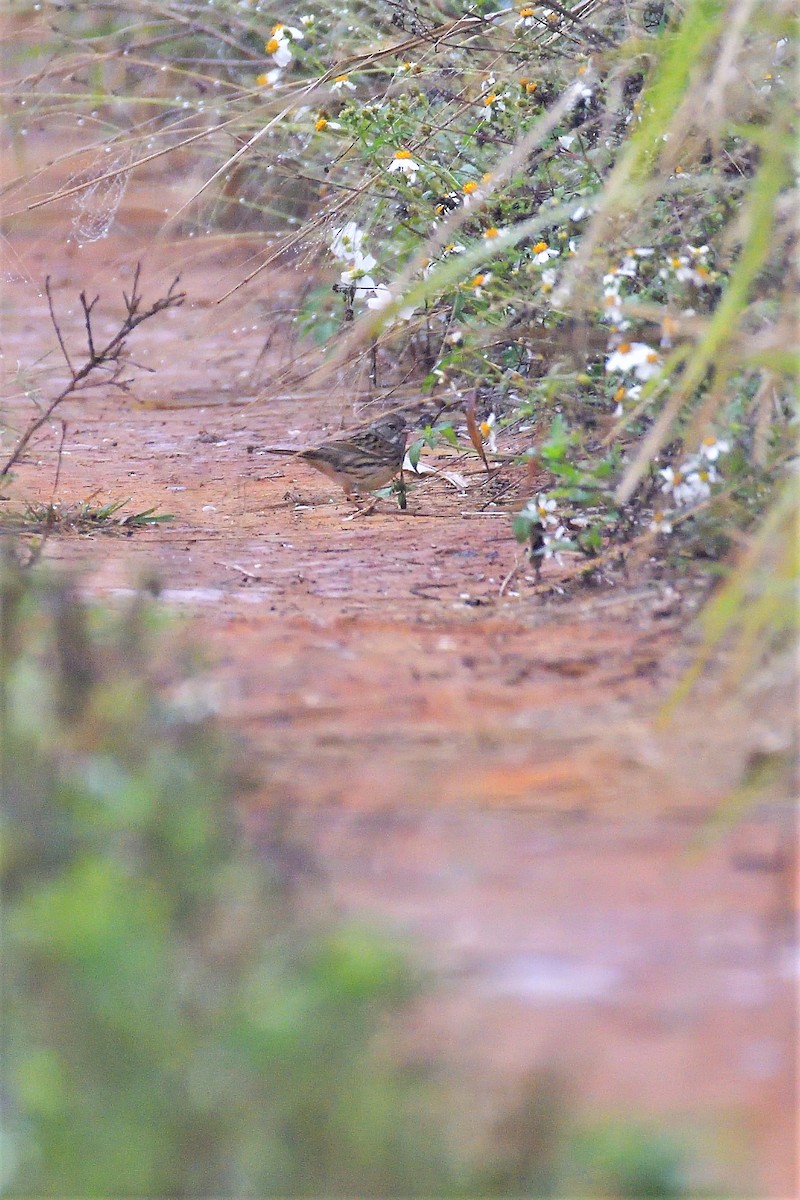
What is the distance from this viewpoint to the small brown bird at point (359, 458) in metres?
5.72

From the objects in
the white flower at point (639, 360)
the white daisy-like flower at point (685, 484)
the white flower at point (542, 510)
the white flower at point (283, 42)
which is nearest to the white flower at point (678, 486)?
the white daisy-like flower at point (685, 484)

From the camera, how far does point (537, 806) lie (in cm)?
239

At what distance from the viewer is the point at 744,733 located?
8.05 feet

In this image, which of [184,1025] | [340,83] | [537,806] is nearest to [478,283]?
[340,83]

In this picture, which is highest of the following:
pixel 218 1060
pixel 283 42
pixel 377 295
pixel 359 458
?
pixel 283 42

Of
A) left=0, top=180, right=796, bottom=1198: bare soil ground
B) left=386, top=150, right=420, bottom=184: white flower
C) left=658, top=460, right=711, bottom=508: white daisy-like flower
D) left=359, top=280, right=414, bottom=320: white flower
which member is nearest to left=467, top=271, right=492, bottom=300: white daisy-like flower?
left=359, top=280, right=414, bottom=320: white flower

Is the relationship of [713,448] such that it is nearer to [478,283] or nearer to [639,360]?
[639,360]

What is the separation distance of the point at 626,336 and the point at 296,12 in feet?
13.4

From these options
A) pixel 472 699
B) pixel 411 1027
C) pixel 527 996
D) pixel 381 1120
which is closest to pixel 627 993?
pixel 527 996

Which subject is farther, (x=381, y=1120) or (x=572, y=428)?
(x=572, y=428)

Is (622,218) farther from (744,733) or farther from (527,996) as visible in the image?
(527,996)

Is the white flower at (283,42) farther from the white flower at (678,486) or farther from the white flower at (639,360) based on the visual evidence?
the white flower at (678,486)

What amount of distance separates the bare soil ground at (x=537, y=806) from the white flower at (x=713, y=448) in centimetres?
33

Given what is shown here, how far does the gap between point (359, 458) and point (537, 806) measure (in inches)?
138
